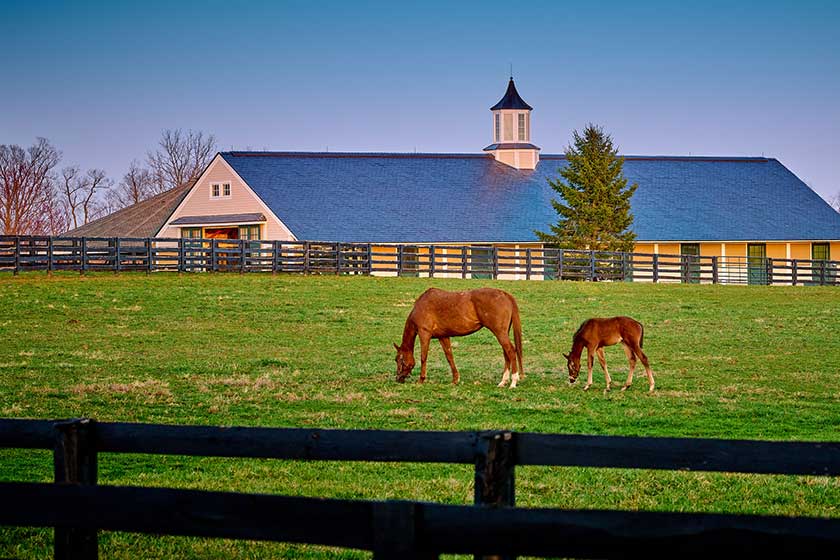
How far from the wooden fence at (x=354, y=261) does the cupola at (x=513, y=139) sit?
30.5 feet

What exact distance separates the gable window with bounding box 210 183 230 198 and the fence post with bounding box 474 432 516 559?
160 ft

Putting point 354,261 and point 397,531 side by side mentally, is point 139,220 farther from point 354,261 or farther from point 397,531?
point 397,531

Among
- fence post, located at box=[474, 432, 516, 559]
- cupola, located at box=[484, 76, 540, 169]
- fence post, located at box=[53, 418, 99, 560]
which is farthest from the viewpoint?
cupola, located at box=[484, 76, 540, 169]

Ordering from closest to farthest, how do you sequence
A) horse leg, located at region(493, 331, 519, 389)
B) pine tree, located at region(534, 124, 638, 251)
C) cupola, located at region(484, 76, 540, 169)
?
horse leg, located at region(493, 331, 519, 389)
pine tree, located at region(534, 124, 638, 251)
cupola, located at region(484, 76, 540, 169)

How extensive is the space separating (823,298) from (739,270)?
15.1 metres

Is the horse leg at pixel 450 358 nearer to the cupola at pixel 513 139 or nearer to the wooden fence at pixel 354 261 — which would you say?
the wooden fence at pixel 354 261

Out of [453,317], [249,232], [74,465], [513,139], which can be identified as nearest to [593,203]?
[513,139]

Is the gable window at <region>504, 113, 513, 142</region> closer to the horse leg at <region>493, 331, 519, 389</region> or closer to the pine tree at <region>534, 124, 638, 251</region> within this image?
the pine tree at <region>534, 124, 638, 251</region>

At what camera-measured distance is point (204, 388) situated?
1628 cm

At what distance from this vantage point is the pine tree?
51062mm

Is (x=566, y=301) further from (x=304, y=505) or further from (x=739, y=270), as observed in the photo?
(x=304, y=505)

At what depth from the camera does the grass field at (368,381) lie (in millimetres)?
9469

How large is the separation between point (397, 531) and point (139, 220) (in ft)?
193

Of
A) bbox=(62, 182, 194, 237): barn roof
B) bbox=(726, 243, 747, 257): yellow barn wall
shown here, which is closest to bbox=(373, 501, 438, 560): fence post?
bbox=(62, 182, 194, 237): barn roof
